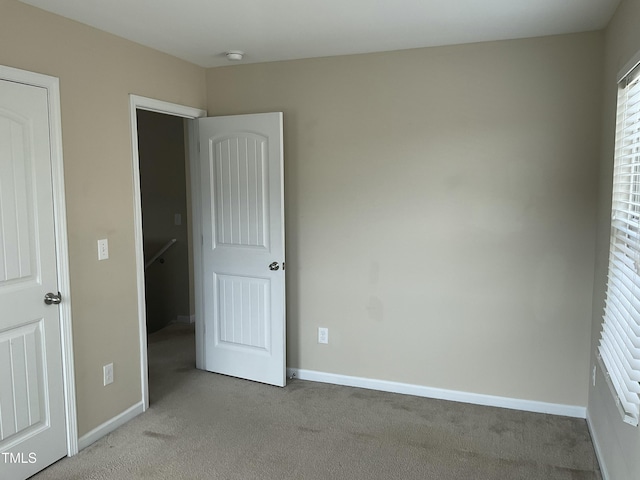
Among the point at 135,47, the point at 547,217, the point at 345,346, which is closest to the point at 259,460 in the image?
the point at 345,346

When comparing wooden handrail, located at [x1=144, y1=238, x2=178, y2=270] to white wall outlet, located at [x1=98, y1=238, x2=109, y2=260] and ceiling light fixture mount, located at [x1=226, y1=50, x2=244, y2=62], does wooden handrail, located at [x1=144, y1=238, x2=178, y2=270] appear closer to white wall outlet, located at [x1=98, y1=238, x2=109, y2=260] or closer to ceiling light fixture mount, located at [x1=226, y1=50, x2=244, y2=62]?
white wall outlet, located at [x1=98, y1=238, x2=109, y2=260]

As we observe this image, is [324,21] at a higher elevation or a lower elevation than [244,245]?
higher

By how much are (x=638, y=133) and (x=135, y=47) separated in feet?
9.35

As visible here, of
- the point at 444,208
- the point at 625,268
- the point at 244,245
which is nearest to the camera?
the point at 625,268

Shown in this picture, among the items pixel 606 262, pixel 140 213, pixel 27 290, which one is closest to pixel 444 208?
pixel 606 262

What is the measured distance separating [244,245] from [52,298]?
144cm

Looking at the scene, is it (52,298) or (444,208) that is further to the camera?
(444,208)

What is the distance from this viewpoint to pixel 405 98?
3.37m

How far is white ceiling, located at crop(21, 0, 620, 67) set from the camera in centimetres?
249

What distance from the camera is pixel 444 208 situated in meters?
3.34

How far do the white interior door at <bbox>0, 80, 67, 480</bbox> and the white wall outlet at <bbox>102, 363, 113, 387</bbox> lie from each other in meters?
0.34

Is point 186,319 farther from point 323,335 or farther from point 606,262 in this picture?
point 606,262

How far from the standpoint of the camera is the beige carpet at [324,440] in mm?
2611

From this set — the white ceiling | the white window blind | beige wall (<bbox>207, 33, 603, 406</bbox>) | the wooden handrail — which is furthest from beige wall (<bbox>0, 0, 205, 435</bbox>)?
the white window blind
